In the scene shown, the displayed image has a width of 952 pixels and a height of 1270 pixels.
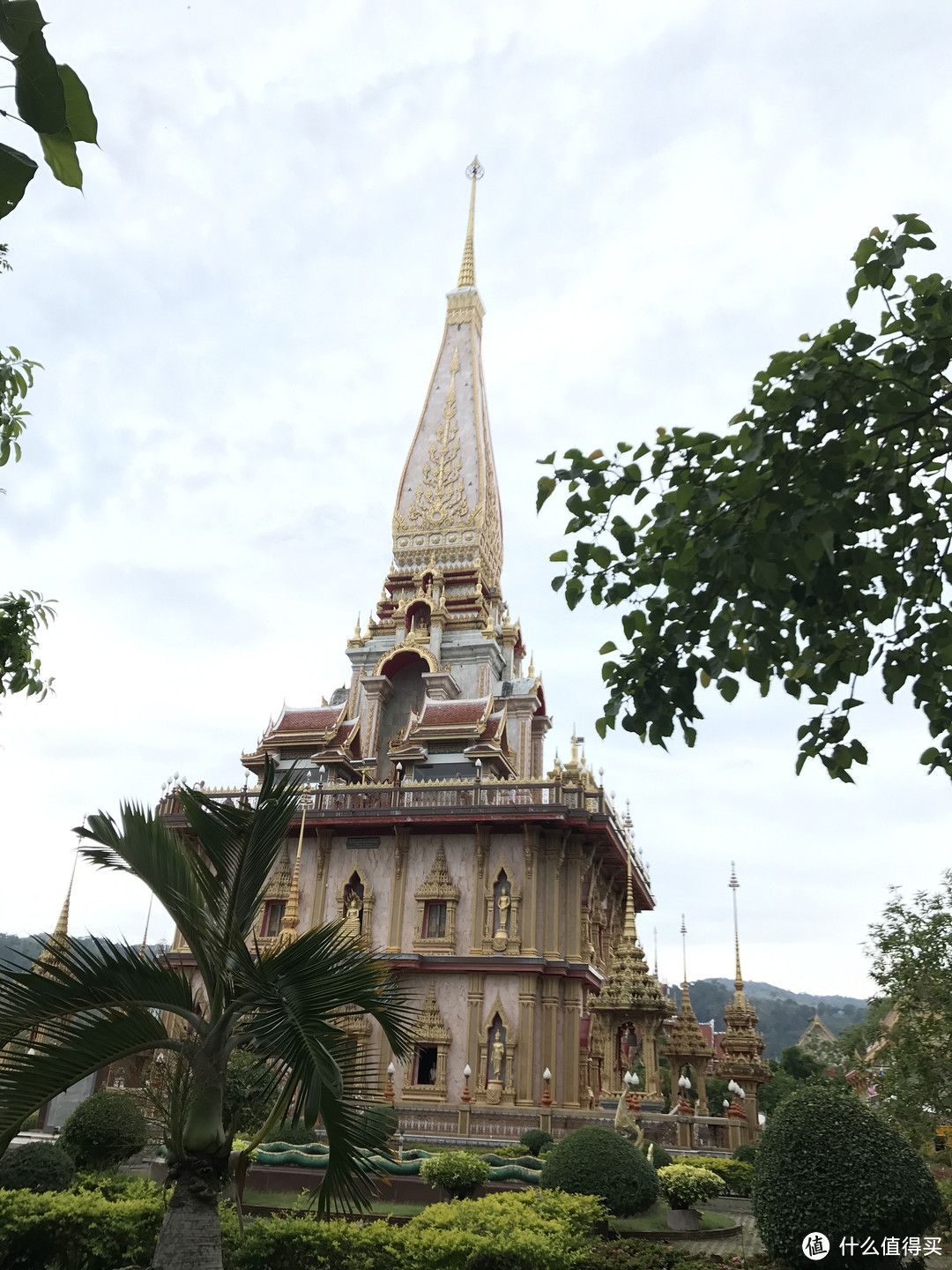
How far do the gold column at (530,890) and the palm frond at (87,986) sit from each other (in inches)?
871

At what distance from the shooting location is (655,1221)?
47.8 ft

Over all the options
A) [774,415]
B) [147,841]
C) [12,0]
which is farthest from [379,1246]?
[12,0]

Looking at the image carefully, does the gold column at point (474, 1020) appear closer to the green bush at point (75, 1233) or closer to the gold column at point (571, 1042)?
the gold column at point (571, 1042)

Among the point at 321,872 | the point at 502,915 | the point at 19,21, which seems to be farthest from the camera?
the point at 321,872

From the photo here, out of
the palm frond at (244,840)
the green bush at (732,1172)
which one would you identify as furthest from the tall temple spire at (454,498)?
the palm frond at (244,840)

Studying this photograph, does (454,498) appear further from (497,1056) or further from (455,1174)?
(455,1174)

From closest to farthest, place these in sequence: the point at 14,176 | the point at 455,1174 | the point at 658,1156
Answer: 1. the point at 14,176
2. the point at 455,1174
3. the point at 658,1156

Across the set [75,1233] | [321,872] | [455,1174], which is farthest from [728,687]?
[321,872]

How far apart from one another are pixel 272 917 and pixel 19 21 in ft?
105

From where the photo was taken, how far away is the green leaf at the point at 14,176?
2.77 m

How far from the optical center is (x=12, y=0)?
2.63 metres

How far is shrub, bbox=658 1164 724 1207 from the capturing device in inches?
591

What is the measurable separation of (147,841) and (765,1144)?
715 centimetres

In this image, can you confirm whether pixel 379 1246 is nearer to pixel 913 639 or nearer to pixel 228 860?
pixel 228 860
